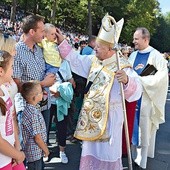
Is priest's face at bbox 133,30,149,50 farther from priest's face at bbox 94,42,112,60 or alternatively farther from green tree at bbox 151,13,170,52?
green tree at bbox 151,13,170,52

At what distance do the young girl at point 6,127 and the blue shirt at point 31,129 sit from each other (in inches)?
29.3

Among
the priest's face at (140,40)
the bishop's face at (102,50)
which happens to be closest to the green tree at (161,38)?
the priest's face at (140,40)

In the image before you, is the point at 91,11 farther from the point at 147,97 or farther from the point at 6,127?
the point at 6,127

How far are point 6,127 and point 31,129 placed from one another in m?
0.88

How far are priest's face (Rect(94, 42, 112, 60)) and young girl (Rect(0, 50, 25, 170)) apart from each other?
126cm

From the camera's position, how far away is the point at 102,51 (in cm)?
340

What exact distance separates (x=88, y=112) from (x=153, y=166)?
1.72 metres

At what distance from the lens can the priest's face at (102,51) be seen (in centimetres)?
340

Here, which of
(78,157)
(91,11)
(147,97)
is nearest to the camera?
(147,97)

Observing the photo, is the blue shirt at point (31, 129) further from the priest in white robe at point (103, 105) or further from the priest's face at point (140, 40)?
the priest's face at point (140, 40)

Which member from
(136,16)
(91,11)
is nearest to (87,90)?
(91,11)

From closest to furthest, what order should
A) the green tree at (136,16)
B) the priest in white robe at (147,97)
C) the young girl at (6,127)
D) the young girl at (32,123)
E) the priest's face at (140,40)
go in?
the young girl at (6,127) < the young girl at (32,123) < the priest in white robe at (147,97) < the priest's face at (140,40) < the green tree at (136,16)

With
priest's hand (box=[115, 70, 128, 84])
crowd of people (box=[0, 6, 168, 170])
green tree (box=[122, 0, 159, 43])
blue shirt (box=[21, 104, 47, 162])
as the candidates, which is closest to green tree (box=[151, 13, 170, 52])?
green tree (box=[122, 0, 159, 43])

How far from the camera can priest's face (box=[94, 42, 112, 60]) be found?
340 cm
